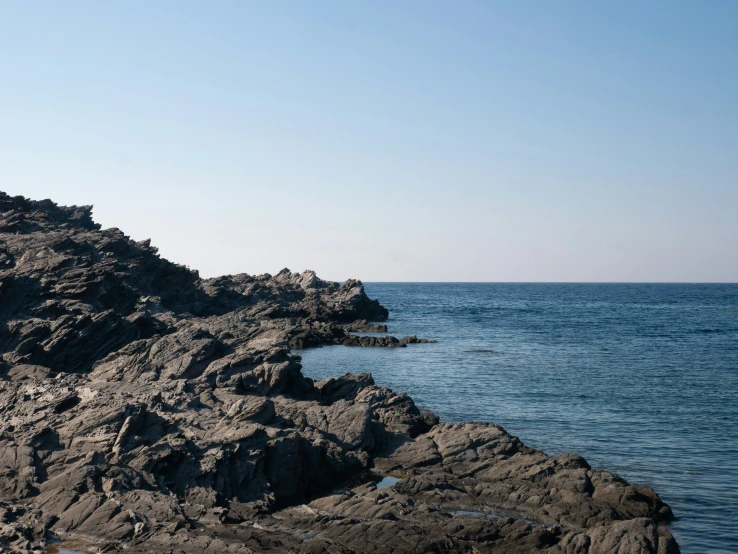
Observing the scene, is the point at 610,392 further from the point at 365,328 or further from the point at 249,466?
the point at 365,328

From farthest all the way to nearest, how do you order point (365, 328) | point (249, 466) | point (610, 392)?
point (365, 328)
point (610, 392)
point (249, 466)

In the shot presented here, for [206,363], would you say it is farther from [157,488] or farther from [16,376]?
[157,488]

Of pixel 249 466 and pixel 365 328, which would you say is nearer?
pixel 249 466

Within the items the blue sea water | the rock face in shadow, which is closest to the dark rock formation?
the blue sea water

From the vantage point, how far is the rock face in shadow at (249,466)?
21.7 m

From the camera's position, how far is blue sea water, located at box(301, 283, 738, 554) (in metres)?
29.4

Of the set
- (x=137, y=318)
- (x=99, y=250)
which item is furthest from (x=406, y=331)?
(x=137, y=318)

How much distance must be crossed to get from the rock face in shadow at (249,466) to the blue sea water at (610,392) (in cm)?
451

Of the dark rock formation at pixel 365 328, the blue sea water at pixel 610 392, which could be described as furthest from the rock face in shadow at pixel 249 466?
the dark rock formation at pixel 365 328

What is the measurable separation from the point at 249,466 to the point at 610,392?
3226 centimetres

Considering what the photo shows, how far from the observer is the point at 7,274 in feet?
160

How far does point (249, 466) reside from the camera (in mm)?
26031

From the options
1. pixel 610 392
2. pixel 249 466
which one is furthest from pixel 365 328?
pixel 249 466

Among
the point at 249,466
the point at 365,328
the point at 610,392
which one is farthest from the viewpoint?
the point at 365,328
